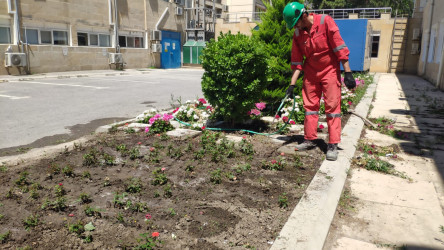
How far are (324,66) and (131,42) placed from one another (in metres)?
23.1

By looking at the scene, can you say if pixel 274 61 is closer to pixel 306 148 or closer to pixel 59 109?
pixel 306 148

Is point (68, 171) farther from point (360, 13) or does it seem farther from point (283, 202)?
point (360, 13)

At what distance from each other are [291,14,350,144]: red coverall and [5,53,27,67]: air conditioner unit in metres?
16.0

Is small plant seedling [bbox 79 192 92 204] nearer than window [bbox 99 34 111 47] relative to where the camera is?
Yes

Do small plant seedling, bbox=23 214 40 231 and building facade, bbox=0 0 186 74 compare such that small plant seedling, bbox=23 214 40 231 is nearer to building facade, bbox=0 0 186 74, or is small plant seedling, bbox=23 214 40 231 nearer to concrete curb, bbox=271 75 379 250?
concrete curb, bbox=271 75 379 250

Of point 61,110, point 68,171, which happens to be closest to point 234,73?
point 68,171

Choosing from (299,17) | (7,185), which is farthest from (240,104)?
(7,185)

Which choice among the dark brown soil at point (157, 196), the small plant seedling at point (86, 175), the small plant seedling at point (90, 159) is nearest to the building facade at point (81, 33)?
the small plant seedling at point (90, 159)

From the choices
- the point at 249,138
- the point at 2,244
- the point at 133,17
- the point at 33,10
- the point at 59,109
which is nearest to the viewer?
the point at 2,244

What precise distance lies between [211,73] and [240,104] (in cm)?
70

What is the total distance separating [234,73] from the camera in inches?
214

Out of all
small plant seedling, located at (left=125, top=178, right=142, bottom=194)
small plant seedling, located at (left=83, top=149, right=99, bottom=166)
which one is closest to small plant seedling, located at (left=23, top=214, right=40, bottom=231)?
small plant seedling, located at (left=125, top=178, right=142, bottom=194)

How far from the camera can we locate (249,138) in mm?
5504

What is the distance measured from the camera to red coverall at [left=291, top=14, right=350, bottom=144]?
14.8ft
